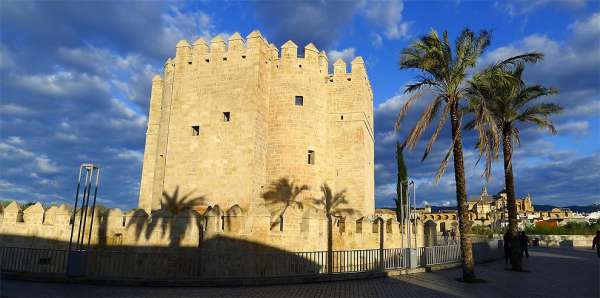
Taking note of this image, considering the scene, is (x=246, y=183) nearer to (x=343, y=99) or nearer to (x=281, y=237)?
(x=281, y=237)

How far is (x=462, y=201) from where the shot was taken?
458 inches

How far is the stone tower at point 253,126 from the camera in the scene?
20.0 meters

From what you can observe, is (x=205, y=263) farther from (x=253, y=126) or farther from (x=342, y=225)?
(x=253, y=126)

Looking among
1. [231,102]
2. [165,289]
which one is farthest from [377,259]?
[231,102]

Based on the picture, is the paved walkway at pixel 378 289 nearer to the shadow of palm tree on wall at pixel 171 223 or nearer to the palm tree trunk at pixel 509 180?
the palm tree trunk at pixel 509 180

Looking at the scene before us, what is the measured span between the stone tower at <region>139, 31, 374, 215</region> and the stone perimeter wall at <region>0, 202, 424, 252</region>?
5121 millimetres

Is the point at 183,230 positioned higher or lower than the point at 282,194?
lower

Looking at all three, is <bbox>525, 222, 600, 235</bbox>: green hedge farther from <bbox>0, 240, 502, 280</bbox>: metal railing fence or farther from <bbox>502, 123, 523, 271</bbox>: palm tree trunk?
<bbox>0, 240, 502, 280</bbox>: metal railing fence

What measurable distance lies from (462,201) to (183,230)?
9.35m

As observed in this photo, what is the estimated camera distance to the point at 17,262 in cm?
1337

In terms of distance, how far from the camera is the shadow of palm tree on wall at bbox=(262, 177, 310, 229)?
67.8ft

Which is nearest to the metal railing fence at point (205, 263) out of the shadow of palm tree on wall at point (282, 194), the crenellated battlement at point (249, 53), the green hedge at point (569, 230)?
the shadow of palm tree on wall at point (282, 194)

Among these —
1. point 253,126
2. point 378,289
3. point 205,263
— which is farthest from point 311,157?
point 378,289

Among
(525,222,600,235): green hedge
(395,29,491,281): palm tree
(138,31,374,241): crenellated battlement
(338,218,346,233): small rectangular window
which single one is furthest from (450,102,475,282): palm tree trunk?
(525,222,600,235): green hedge
